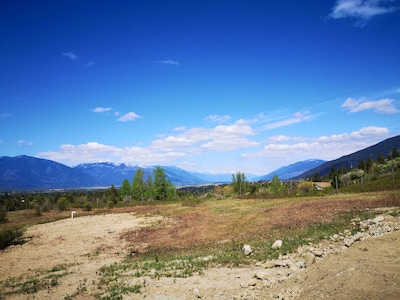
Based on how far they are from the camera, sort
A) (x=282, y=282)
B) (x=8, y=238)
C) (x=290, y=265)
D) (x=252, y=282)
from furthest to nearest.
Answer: (x=8, y=238), (x=290, y=265), (x=252, y=282), (x=282, y=282)

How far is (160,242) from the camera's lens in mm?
25938

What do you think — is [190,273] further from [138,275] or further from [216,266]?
[138,275]

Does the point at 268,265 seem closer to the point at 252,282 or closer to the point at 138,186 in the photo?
the point at 252,282

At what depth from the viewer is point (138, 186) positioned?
361 feet

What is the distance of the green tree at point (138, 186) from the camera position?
356ft

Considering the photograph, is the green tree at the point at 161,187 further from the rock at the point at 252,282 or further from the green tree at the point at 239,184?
the rock at the point at 252,282

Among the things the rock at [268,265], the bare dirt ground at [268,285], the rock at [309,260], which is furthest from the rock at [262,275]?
the rock at [309,260]

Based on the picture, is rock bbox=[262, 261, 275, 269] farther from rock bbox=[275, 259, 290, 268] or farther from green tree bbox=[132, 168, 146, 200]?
green tree bbox=[132, 168, 146, 200]

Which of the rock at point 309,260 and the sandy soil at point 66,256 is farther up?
the rock at point 309,260

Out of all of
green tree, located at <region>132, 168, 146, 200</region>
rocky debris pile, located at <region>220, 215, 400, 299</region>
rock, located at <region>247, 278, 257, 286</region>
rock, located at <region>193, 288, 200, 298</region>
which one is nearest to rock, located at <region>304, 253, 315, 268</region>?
rocky debris pile, located at <region>220, 215, 400, 299</region>

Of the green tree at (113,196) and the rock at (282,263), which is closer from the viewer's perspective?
the rock at (282,263)

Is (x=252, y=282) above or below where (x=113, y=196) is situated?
above

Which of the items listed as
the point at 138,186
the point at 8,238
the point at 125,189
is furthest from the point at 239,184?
the point at 8,238

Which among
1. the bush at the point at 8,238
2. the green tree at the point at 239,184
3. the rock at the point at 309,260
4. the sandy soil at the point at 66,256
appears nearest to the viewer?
the rock at the point at 309,260
